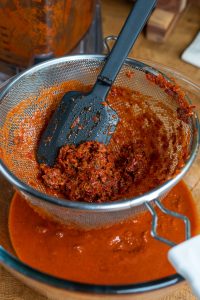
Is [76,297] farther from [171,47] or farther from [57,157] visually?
[171,47]

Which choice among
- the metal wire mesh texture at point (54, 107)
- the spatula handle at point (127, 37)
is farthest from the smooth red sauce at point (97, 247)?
the spatula handle at point (127, 37)

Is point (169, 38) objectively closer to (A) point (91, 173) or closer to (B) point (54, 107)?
(B) point (54, 107)

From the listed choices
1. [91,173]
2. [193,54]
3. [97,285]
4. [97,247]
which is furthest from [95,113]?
[193,54]

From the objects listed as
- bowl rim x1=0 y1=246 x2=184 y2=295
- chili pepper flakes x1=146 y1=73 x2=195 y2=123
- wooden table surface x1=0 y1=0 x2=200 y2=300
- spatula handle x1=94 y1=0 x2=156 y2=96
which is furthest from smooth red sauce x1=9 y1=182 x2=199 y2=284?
wooden table surface x1=0 y1=0 x2=200 y2=300

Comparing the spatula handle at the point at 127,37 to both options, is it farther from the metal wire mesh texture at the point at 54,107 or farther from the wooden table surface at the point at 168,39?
the wooden table surface at the point at 168,39

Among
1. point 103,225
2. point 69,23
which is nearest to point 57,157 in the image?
point 103,225
